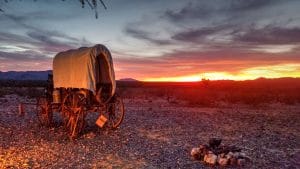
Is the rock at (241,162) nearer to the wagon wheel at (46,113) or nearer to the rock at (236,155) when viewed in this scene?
the rock at (236,155)

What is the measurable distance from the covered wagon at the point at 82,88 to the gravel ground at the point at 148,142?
732 millimetres

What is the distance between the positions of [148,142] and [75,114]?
3348mm

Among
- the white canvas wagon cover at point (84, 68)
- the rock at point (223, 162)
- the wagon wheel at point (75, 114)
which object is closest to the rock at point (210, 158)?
the rock at point (223, 162)

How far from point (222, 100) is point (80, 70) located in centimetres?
2133

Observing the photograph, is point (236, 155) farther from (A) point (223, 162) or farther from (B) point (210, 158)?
(B) point (210, 158)

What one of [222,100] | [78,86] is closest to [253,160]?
[78,86]

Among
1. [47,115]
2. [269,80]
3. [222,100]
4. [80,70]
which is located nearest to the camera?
[80,70]

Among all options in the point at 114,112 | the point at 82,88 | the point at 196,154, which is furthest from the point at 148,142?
the point at 82,88

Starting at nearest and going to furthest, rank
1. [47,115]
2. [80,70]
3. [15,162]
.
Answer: [15,162] < [80,70] < [47,115]

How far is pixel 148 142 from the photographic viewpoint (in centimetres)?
1457

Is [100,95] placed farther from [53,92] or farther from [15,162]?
[15,162]

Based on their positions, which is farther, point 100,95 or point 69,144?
point 100,95

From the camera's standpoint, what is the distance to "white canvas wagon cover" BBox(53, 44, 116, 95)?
1548cm

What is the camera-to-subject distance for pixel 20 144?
14406mm
